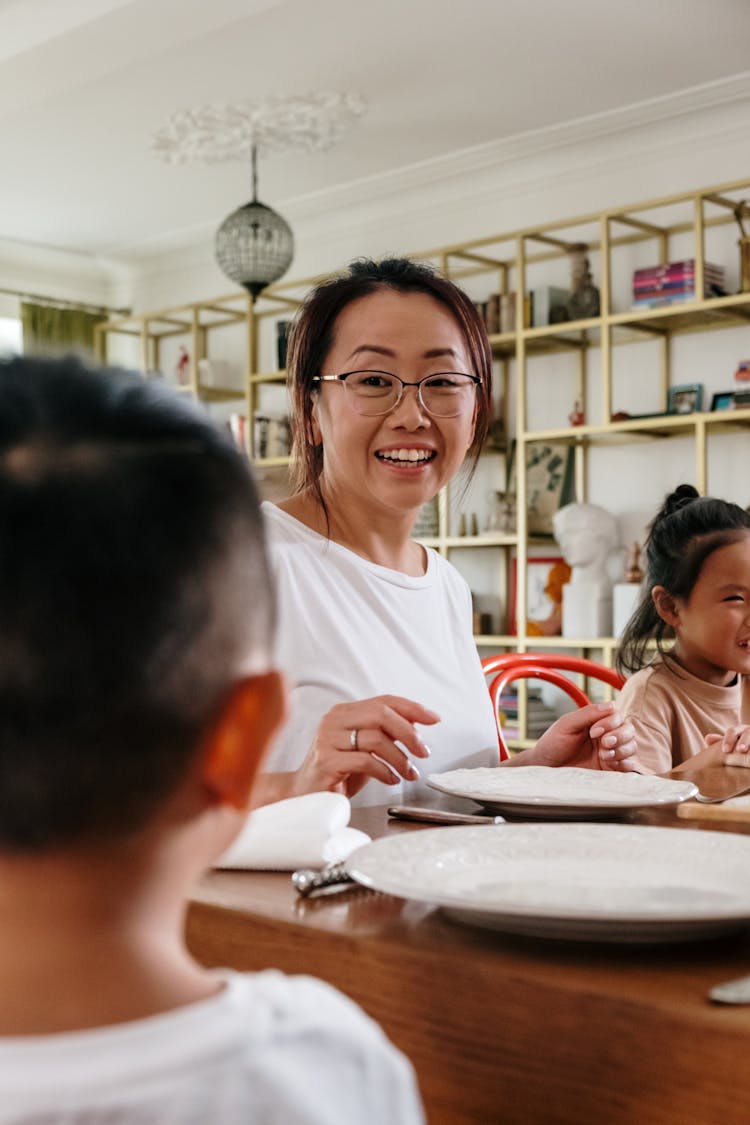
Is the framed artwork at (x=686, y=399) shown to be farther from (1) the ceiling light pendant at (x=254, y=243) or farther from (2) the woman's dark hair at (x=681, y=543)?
(2) the woman's dark hair at (x=681, y=543)

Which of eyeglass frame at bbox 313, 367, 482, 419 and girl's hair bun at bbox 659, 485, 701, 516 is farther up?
eyeglass frame at bbox 313, 367, 482, 419

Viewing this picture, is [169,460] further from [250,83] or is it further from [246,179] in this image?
[246,179]

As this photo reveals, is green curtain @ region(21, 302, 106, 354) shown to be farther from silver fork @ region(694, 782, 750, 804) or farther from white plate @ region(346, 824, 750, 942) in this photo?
white plate @ region(346, 824, 750, 942)

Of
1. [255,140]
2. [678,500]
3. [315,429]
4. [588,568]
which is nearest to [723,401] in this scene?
[588,568]

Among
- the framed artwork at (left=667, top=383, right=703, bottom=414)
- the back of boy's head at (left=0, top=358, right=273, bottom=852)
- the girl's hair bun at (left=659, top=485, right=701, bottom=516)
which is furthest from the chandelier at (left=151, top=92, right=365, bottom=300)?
the back of boy's head at (left=0, top=358, right=273, bottom=852)

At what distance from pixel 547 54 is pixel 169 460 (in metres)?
4.40

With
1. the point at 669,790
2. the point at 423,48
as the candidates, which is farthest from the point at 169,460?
the point at 423,48

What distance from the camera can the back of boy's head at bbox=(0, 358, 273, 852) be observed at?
15.3 inches

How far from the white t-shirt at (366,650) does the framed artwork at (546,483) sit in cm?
350

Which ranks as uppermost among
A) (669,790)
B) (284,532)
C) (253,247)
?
(253,247)

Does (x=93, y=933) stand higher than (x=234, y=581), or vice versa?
(x=234, y=581)

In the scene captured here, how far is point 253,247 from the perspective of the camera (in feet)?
17.5

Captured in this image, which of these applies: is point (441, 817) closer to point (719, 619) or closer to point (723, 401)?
point (719, 619)

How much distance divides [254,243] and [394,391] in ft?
12.3
